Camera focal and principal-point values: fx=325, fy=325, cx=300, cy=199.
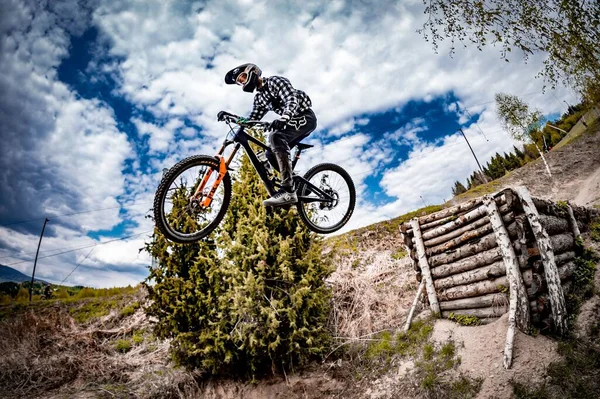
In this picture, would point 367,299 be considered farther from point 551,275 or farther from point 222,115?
point 222,115

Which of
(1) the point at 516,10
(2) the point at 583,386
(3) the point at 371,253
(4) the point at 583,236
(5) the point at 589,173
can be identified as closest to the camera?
(2) the point at 583,386

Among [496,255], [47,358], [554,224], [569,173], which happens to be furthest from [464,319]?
[569,173]

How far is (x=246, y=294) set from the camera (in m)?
6.70

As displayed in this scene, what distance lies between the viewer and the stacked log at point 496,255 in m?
6.17

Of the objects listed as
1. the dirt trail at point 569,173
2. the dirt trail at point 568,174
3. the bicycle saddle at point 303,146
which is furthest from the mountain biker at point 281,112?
the dirt trail at point 569,173

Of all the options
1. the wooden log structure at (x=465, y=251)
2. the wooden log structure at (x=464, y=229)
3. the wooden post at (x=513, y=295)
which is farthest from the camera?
the wooden log structure at (x=465, y=251)

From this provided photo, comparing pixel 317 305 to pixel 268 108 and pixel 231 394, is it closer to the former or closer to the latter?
pixel 231 394

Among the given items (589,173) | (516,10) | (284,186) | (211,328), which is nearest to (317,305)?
(211,328)

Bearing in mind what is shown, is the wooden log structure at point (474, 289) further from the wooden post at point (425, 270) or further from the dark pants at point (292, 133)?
the dark pants at point (292, 133)

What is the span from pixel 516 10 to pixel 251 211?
6.79m

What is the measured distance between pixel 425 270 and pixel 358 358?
267cm

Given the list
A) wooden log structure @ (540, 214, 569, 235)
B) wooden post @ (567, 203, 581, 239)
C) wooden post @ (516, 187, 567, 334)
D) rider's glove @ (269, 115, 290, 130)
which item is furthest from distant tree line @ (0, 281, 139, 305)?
wooden post @ (567, 203, 581, 239)

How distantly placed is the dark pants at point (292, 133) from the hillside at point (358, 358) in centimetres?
377

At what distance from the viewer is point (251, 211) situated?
735 centimetres
